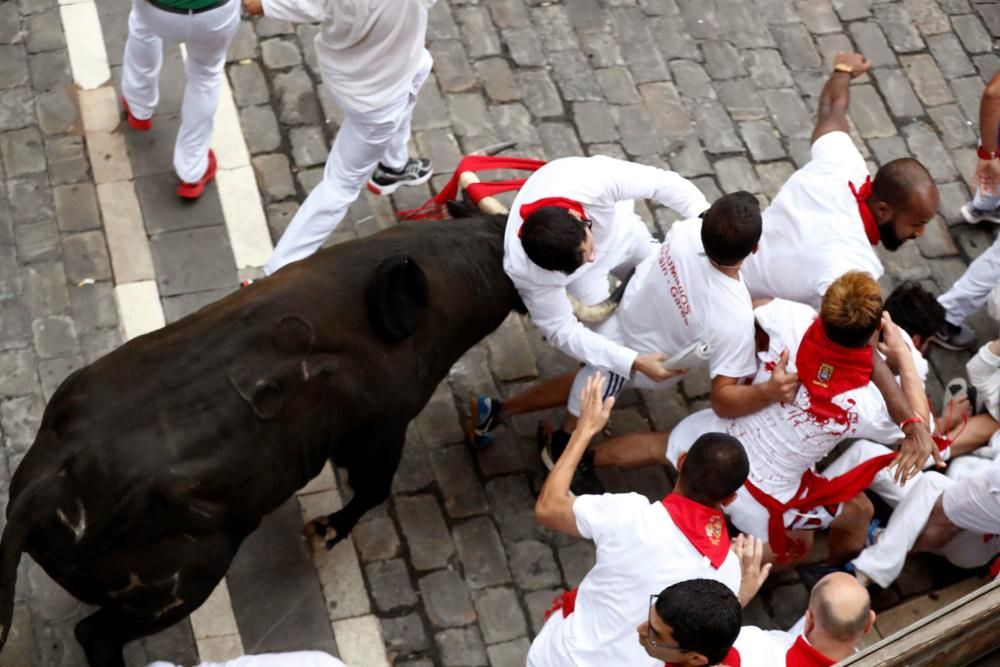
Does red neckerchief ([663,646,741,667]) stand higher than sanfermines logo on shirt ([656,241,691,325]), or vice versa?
sanfermines logo on shirt ([656,241,691,325])

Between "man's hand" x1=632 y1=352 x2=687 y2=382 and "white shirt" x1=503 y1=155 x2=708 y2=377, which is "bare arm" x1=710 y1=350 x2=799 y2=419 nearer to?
"man's hand" x1=632 y1=352 x2=687 y2=382

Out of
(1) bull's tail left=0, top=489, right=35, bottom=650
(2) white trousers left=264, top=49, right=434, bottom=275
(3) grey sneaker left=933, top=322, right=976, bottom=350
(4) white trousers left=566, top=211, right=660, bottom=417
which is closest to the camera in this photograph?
(1) bull's tail left=0, top=489, right=35, bottom=650

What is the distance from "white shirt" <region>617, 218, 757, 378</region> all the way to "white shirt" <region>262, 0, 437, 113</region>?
163 centimetres

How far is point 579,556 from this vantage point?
22.6ft

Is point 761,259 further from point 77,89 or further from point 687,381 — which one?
point 77,89

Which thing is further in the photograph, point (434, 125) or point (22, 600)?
point (434, 125)

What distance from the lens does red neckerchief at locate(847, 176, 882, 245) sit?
6598 mm

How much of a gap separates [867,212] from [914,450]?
1187 mm

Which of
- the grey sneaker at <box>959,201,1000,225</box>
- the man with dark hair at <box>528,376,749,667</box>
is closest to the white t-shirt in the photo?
the man with dark hair at <box>528,376,749,667</box>

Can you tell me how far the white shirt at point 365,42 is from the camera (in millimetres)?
6551

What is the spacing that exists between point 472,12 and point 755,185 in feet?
7.21

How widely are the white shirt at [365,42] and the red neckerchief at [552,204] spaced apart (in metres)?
1.11

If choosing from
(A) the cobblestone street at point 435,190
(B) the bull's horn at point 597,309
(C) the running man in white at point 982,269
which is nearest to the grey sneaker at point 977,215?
(A) the cobblestone street at point 435,190

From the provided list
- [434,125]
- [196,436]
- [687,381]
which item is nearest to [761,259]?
[687,381]
